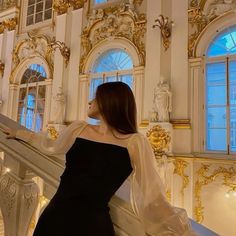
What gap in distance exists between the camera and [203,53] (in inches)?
217

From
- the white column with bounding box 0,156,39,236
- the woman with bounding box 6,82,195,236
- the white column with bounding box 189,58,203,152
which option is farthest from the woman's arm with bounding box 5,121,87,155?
the white column with bounding box 189,58,203,152

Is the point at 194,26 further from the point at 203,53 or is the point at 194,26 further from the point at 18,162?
the point at 18,162

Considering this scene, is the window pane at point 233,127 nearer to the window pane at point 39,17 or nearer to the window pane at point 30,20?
the window pane at point 39,17

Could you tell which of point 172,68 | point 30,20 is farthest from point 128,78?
point 30,20

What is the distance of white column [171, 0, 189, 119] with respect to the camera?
5477 mm

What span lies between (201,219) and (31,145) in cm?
479

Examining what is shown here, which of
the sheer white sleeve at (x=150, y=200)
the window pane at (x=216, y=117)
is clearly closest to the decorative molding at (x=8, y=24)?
the window pane at (x=216, y=117)

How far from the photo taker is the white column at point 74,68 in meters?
7.02

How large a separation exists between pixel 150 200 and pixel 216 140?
4.82 meters

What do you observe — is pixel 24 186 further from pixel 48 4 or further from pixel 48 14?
pixel 48 4

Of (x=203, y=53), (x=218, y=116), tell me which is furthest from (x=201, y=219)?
(x=203, y=53)

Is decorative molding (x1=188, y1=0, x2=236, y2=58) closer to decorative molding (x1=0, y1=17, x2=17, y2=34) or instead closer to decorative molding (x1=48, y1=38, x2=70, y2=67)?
decorative molding (x1=48, y1=38, x2=70, y2=67)

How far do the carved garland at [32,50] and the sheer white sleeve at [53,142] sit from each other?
6.92m

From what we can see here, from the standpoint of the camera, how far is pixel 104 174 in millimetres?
939
